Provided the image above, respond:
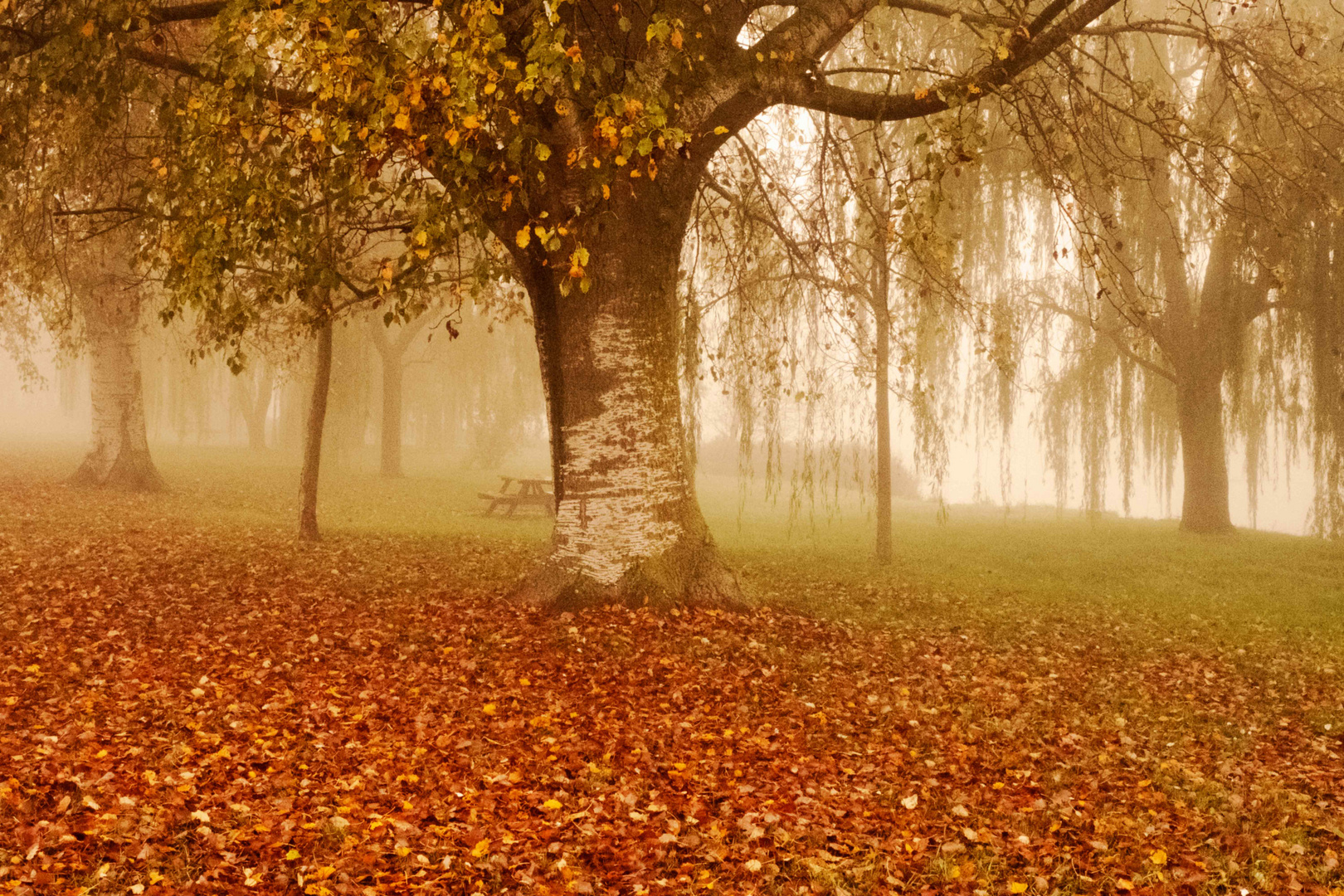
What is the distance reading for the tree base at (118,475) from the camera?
18.3 meters

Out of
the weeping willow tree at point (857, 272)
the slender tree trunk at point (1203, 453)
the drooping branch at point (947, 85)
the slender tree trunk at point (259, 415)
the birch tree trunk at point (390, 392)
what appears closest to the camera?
the drooping branch at point (947, 85)

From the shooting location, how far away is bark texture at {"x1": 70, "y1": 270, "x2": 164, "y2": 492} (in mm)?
18359

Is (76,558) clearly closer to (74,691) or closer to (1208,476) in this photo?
(74,691)

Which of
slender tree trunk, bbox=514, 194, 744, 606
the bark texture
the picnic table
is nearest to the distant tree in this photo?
slender tree trunk, bbox=514, 194, 744, 606

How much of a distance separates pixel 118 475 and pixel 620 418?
1398 centimetres

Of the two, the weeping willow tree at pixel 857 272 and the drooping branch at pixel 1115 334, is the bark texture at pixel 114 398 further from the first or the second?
the drooping branch at pixel 1115 334

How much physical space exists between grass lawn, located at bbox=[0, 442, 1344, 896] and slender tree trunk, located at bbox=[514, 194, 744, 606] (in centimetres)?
45

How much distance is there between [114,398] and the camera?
1841cm

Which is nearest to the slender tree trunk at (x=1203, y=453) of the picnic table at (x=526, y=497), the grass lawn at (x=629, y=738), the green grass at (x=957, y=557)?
the green grass at (x=957, y=557)

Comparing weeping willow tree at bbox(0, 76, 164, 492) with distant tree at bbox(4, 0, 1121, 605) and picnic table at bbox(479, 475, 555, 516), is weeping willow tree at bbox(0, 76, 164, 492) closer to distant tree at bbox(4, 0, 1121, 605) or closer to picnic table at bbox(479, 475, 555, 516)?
distant tree at bbox(4, 0, 1121, 605)

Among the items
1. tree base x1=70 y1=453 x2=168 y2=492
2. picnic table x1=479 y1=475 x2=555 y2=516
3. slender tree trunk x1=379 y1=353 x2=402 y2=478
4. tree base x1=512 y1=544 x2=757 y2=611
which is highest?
slender tree trunk x1=379 y1=353 x2=402 y2=478

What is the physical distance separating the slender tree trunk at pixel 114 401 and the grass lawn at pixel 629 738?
23.8 ft

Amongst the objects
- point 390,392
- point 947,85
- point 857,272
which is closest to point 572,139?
point 947,85

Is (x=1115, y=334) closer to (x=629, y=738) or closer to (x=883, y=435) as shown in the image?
(x=883, y=435)
